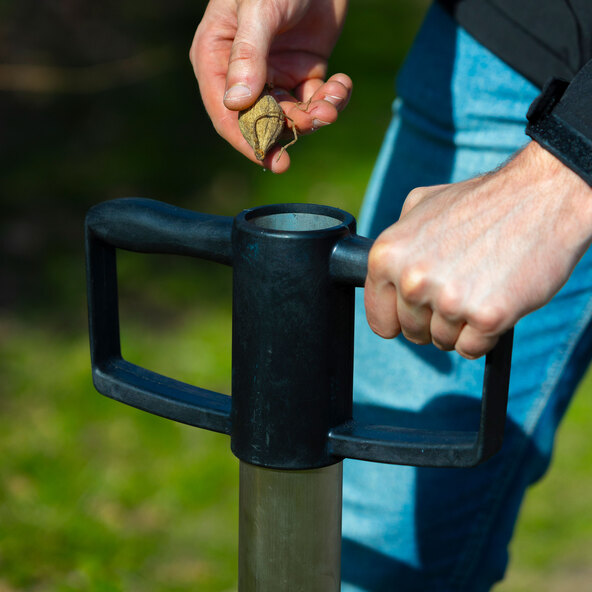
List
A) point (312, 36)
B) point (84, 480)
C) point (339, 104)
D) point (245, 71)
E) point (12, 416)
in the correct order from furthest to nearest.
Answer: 1. point (12, 416)
2. point (84, 480)
3. point (312, 36)
4. point (339, 104)
5. point (245, 71)

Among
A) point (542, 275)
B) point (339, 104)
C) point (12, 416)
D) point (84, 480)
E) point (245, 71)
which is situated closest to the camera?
point (542, 275)

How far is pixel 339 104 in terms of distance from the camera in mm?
1240

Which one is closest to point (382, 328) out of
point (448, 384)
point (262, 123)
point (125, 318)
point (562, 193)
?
point (562, 193)

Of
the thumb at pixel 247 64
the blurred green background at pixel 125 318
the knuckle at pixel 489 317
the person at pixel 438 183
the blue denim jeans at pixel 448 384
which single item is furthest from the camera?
the blurred green background at pixel 125 318

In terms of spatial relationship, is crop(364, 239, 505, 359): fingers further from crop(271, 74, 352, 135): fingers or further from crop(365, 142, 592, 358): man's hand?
crop(271, 74, 352, 135): fingers

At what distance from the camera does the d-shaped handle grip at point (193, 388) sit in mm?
889

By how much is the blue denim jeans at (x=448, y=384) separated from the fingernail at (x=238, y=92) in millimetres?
429

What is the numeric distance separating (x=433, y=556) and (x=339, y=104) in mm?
749

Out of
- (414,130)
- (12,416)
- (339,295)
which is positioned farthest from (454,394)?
(12,416)

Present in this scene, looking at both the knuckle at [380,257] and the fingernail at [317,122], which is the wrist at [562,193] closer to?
the knuckle at [380,257]

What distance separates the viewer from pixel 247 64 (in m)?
1.14

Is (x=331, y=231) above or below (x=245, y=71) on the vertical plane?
below

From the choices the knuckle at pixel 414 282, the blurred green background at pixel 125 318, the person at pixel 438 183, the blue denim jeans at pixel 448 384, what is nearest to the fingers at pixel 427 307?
the knuckle at pixel 414 282

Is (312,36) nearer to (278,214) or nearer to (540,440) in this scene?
(278,214)
